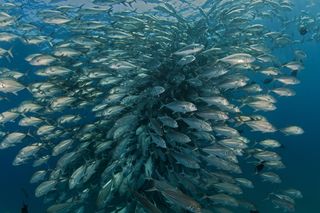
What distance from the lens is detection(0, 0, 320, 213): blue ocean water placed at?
2045 centimetres

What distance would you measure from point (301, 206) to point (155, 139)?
15306 mm

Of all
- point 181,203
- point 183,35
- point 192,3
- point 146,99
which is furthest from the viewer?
point 192,3

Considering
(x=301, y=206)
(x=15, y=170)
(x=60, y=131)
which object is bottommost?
(x=15, y=170)

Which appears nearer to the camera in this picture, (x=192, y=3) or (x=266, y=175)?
(x=266, y=175)

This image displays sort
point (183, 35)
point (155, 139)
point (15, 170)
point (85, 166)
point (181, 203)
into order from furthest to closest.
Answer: point (15, 170)
point (183, 35)
point (85, 166)
point (155, 139)
point (181, 203)

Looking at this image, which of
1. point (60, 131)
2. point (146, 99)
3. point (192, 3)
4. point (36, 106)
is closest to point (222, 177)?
point (146, 99)

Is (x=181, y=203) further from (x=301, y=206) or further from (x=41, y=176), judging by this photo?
(x=301, y=206)

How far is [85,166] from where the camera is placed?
888cm

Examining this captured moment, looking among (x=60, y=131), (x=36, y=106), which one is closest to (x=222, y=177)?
(x=60, y=131)

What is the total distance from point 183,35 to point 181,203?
7.24 meters

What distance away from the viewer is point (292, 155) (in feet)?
79.0

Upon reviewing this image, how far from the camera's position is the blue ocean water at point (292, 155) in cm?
2045

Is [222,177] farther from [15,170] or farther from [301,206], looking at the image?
[15,170]

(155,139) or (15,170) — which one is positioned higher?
(155,139)
